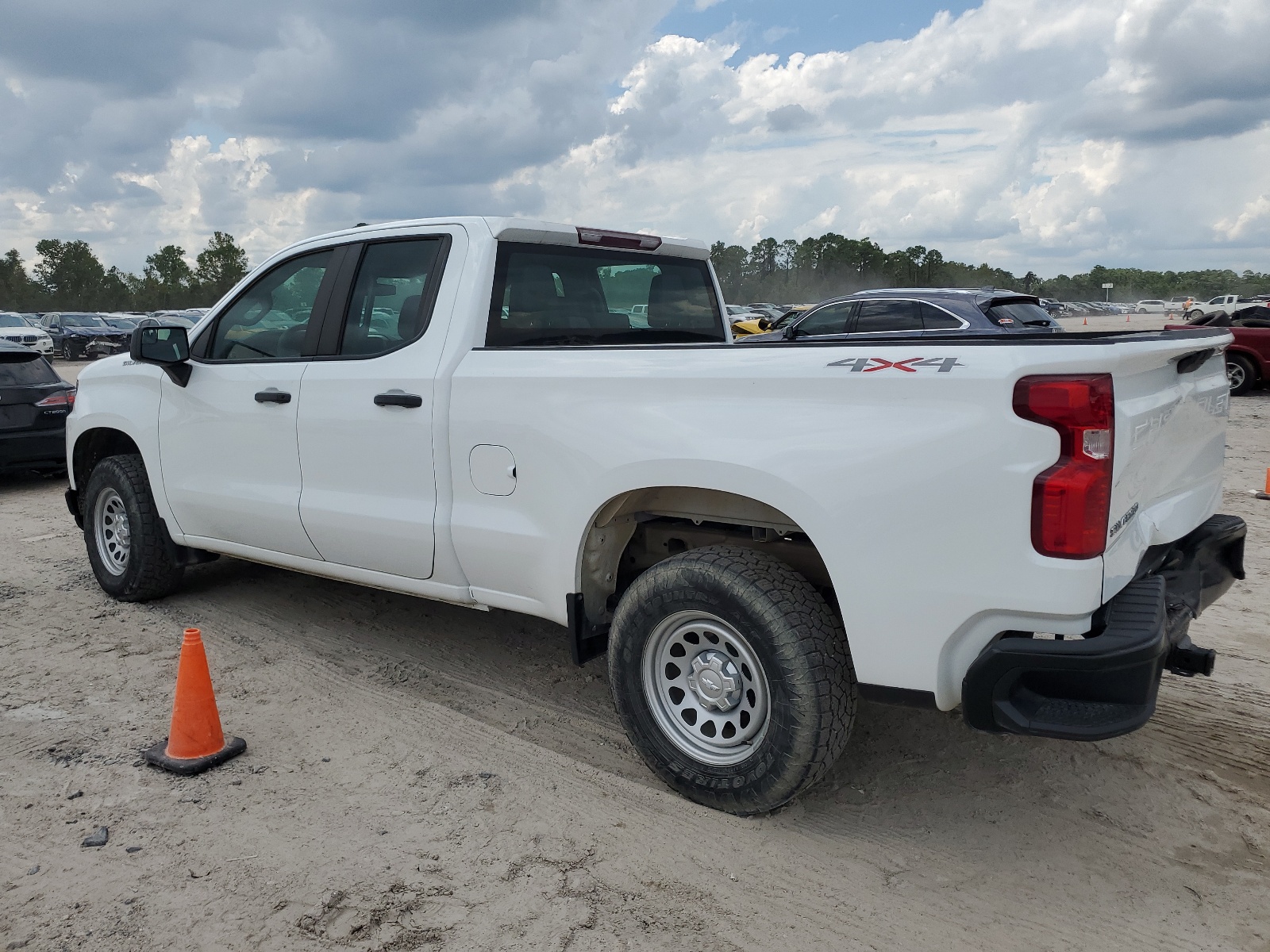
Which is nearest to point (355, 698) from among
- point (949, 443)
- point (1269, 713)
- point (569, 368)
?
point (569, 368)

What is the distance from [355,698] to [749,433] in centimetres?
236

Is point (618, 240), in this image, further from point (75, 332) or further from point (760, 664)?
point (75, 332)

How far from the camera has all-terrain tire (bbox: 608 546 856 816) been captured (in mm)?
2953

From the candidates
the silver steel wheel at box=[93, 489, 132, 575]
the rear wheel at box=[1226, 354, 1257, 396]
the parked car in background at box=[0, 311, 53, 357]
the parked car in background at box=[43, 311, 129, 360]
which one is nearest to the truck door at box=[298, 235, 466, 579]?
the silver steel wheel at box=[93, 489, 132, 575]

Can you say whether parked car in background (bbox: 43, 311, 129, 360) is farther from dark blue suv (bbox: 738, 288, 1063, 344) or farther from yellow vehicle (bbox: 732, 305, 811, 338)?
dark blue suv (bbox: 738, 288, 1063, 344)

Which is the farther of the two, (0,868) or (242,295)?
(242,295)

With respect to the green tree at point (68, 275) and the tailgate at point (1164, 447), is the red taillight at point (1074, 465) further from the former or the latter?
the green tree at point (68, 275)

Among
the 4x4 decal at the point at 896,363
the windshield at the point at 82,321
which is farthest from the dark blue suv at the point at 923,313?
the windshield at the point at 82,321

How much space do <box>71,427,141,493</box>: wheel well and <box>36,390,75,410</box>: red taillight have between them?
4.41 m

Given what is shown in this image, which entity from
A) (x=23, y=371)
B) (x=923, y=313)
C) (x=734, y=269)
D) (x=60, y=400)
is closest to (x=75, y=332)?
(x=23, y=371)

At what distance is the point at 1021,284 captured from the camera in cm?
10150

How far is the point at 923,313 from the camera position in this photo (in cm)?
1080

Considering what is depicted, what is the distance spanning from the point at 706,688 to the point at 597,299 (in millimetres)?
1989

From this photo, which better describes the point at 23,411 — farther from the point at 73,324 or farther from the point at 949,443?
the point at 73,324
